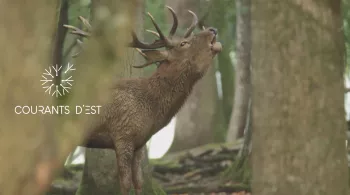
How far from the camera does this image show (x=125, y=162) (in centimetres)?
590

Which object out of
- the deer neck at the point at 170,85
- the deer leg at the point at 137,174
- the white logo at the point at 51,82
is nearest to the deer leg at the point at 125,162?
the deer leg at the point at 137,174

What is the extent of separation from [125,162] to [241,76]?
7.25 m

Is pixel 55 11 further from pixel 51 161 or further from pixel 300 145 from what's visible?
pixel 300 145

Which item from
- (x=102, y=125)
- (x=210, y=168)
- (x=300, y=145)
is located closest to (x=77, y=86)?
(x=300, y=145)

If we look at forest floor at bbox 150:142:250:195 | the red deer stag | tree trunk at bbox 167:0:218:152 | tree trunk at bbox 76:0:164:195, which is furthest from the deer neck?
tree trunk at bbox 167:0:218:152

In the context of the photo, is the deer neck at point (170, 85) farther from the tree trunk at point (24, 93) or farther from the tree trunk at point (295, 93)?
the tree trunk at point (24, 93)

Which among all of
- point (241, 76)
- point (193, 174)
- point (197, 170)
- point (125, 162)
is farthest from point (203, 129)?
point (125, 162)

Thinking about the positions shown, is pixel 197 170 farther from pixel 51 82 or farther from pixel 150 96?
pixel 51 82

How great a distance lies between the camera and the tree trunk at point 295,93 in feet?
12.6

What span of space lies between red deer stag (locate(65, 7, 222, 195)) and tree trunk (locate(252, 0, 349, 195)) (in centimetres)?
214

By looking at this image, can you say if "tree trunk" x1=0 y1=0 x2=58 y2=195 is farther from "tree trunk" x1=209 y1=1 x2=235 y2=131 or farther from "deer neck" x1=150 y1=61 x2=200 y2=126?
"tree trunk" x1=209 y1=1 x2=235 y2=131

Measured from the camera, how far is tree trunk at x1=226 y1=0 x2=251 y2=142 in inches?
489

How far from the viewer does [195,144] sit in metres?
13.9

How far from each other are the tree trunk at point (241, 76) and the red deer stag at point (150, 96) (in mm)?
6339
